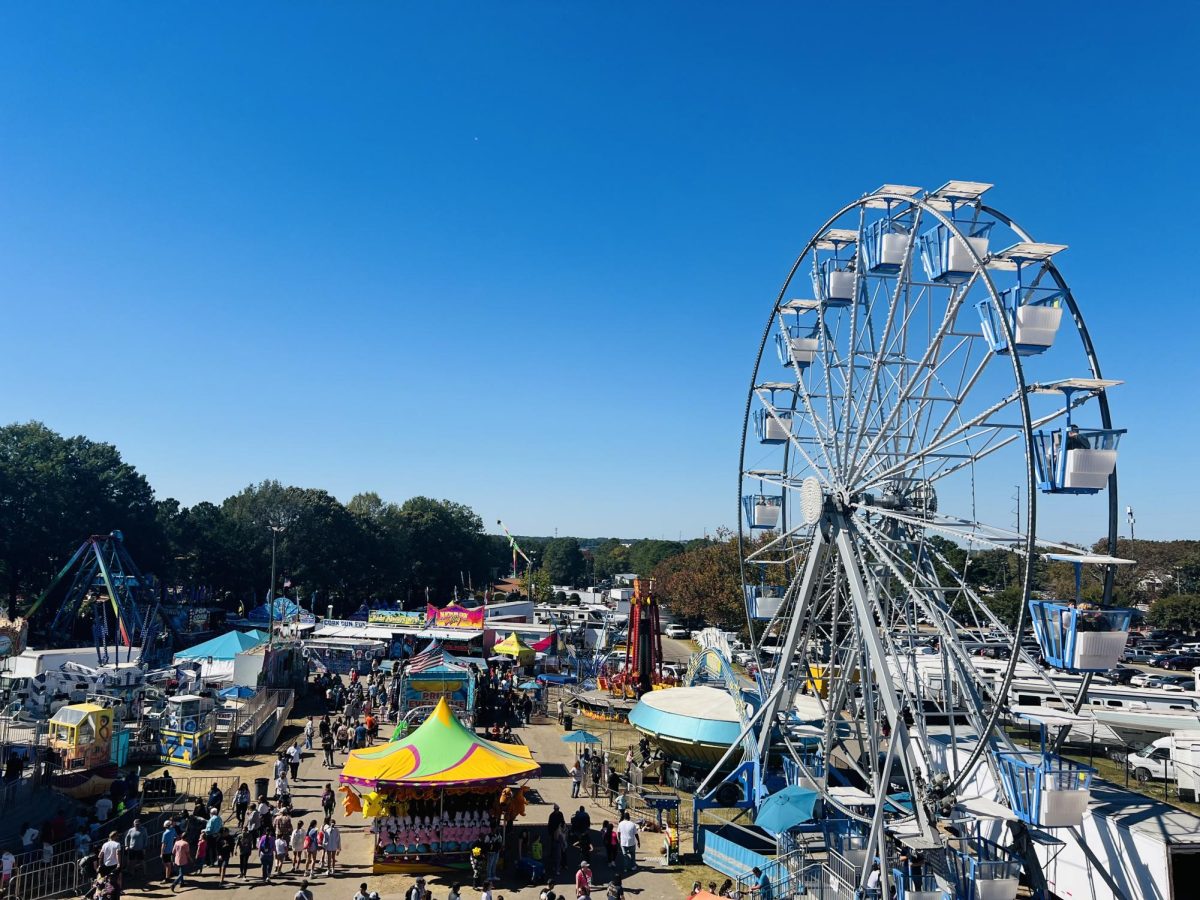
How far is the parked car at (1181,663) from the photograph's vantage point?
5003 cm

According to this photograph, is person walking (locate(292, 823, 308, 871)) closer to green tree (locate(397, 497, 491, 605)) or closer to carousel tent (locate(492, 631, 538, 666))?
carousel tent (locate(492, 631, 538, 666))

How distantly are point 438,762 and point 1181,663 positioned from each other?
1977 inches

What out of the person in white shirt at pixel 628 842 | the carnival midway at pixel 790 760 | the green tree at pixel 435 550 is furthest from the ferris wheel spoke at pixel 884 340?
the green tree at pixel 435 550

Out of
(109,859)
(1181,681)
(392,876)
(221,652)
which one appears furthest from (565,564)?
(109,859)

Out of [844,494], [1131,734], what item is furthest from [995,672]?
[844,494]

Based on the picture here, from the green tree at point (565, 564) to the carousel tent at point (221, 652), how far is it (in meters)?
116

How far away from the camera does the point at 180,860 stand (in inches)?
605

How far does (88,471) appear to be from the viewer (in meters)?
56.2

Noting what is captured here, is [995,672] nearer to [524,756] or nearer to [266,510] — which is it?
[524,756]

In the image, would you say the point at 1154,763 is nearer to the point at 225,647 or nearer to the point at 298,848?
the point at 298,848

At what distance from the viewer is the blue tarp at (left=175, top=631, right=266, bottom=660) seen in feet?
121

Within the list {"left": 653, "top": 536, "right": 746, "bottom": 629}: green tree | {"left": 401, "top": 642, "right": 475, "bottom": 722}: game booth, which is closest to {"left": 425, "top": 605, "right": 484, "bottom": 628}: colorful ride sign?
{"left": 401, "top": 642, "right": 475, "bottom": 722}: game booth

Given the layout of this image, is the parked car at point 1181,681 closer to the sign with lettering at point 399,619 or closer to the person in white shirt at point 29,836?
the sign with lettering at point 399,619

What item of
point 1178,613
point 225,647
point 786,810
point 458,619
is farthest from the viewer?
point 1178,613
